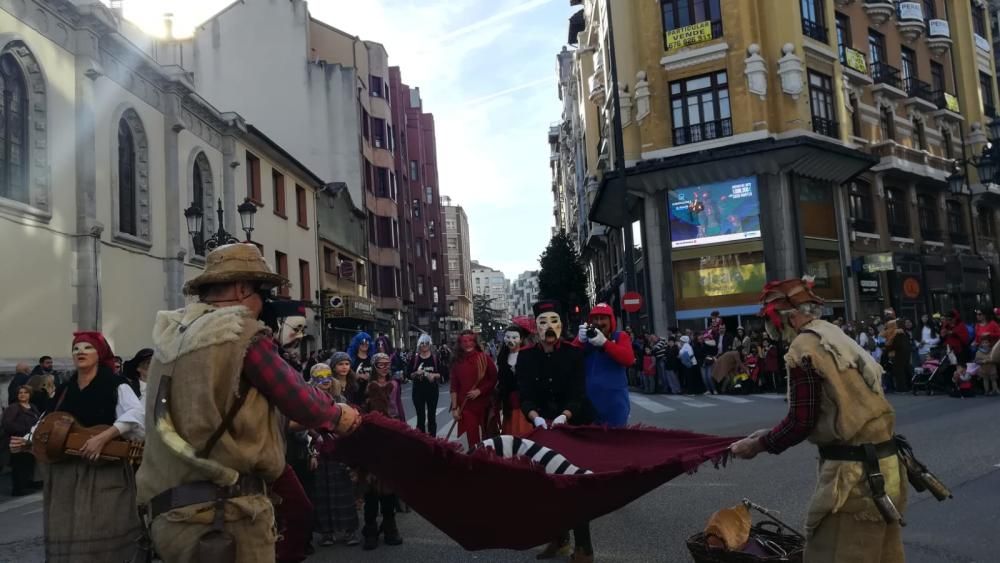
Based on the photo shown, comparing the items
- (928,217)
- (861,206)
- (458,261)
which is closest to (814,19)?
(861,206)

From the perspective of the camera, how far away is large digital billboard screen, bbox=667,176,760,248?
28172 millimetres

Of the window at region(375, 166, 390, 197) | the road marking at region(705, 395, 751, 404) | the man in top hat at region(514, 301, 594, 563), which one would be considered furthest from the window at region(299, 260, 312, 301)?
the man in top hat at region(514, 301, 594, 563)

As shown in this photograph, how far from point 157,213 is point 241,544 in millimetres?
19438

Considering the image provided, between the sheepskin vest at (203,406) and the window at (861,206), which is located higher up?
the window at (861,206)

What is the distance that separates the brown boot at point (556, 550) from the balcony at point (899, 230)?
1246 inches

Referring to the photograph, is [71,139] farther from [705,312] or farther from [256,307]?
[705,312]

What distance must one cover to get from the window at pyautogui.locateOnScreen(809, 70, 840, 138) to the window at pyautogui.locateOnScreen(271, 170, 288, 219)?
20.2m

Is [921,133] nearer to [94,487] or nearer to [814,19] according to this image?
[814,19]

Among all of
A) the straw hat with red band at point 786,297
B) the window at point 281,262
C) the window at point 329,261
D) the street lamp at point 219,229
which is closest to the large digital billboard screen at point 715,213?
the window at point 281,262

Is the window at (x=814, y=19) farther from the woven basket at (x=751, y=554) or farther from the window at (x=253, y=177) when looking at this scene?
the woven basket at (x=751, y=554)

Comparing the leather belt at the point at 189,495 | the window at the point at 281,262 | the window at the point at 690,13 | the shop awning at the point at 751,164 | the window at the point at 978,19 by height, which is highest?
the window at the point at 978,19

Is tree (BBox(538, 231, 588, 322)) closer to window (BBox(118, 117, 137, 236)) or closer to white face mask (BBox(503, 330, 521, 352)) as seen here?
window (BBox(118, 117, 137, 236))

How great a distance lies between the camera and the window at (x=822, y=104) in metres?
29.2

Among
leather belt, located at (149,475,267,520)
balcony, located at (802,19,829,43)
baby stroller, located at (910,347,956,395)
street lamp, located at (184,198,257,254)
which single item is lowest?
baby stroller, located at (910,347,956,395)
